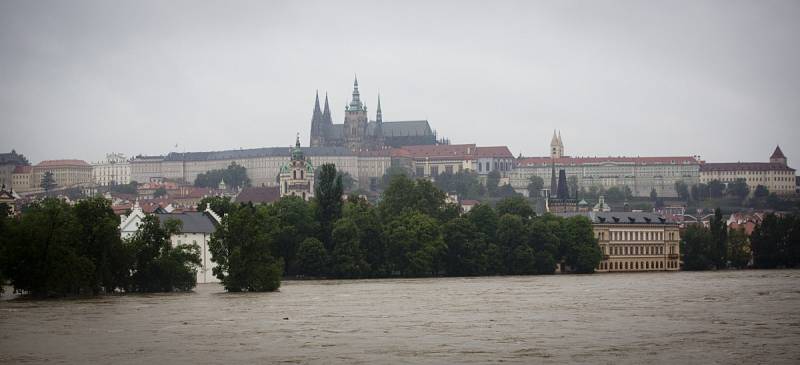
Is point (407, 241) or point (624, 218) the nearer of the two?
point (407, 241)

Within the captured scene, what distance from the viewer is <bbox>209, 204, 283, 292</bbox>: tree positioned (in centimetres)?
8638

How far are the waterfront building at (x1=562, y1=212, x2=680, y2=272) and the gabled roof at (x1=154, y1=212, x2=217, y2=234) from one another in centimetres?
4853

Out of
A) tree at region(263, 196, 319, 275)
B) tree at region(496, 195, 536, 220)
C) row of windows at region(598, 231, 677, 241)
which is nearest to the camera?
tree at region(263, 196, 319, 275)

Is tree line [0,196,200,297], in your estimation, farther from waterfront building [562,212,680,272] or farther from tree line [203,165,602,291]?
waterfront building [562,212,680,272]

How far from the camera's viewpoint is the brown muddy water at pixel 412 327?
4847 cm

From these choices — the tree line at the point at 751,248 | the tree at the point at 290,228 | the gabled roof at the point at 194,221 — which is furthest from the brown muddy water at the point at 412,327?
the tree line at the point at 751,248

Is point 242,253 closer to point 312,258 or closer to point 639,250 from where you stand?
point 312,258

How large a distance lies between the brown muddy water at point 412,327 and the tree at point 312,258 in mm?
22329

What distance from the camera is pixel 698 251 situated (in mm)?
145000

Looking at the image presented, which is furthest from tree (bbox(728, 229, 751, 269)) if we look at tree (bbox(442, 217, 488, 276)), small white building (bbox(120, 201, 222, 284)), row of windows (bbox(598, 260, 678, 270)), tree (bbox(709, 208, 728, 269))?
small white building (bbox(120, 201, 222, 284))

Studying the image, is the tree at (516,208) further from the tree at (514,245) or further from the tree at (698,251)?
the tree at (698,251)

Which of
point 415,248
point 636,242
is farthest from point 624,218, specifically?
point 415,248

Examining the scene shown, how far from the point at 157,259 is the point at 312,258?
25.8 m

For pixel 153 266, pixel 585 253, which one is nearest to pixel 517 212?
pixel 585 253
